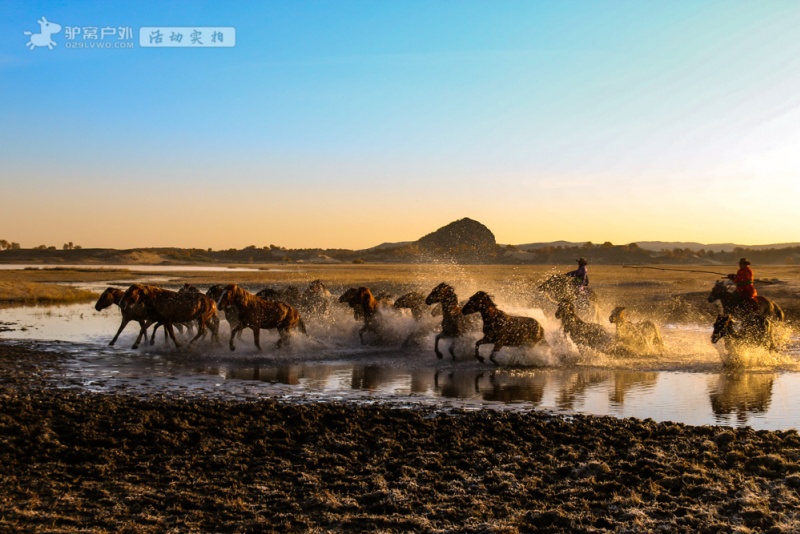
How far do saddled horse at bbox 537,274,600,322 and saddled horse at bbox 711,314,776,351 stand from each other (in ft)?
12.1

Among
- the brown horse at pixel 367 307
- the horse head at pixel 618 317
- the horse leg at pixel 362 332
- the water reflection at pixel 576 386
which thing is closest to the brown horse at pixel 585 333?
the horse head at pixel 618 317

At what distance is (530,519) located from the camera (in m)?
6.18

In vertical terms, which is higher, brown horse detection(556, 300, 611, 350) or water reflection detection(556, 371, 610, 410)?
brown horse detection(556, 300, 611, 350)

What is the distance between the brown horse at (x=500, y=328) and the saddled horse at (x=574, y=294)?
3023mm

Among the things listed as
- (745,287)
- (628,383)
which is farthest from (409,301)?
(745,287)

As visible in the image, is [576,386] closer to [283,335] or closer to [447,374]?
[447,374]

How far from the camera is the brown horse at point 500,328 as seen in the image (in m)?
15.9

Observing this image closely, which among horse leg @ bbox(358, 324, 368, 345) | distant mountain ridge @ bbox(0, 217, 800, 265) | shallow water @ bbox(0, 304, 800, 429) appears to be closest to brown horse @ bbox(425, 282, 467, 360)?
shallow water @ bbox(0, 304, 800, 429)

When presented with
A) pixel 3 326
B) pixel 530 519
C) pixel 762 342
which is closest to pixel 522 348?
pixel 762 342

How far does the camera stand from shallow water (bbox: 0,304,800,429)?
11.5m

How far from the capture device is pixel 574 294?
1992 cm

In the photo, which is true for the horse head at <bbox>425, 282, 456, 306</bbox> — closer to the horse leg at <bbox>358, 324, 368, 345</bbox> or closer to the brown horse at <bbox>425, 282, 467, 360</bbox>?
the brown horse at <bbox>425, 282, 467, 360</bbox>

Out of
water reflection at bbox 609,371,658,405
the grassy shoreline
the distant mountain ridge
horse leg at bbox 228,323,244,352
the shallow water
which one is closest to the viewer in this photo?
the shallow water

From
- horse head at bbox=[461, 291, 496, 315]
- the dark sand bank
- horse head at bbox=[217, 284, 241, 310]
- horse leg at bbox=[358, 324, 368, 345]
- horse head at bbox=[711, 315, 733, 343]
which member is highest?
horse head at bbox=[217, 284, 241, 310]
